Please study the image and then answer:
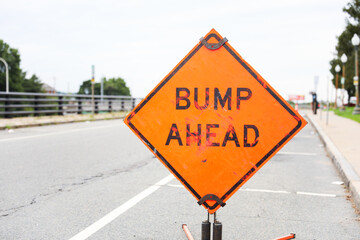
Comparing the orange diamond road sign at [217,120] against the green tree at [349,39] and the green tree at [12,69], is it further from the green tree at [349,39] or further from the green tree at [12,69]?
the green tree at [12,69]

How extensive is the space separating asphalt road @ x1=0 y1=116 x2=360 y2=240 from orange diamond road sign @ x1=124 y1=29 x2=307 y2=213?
87 cm

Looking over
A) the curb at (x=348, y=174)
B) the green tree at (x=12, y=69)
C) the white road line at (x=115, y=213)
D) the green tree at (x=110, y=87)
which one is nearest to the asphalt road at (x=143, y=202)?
the white road line at (x=115, y=213)

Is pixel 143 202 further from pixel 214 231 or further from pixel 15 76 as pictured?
pixel 15 76

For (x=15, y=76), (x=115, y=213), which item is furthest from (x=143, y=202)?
(x=15, y=76)

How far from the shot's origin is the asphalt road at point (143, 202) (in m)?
4.52

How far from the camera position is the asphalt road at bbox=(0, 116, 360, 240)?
452cm

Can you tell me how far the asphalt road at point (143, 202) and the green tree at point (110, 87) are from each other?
15052 cm

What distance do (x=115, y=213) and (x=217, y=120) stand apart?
1.99m

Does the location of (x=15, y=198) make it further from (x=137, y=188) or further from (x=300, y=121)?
(x=300, y=121)

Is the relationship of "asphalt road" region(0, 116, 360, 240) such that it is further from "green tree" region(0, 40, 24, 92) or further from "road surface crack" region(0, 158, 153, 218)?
"green tree" region(0, 40, 24, 92)

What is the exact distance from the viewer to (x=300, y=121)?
3.76 meters

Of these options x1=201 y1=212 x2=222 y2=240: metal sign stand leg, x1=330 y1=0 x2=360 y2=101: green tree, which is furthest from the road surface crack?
x1=330 y1=0 x2=360 y2=101: green tree

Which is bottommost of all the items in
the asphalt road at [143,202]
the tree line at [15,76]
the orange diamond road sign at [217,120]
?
the asphalt road at [143,202]

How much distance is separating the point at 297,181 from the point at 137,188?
104 inches
